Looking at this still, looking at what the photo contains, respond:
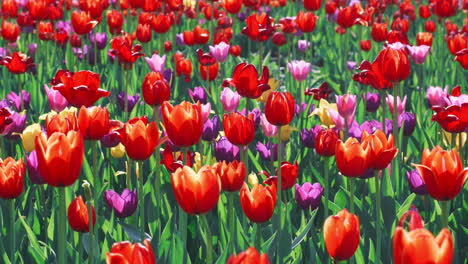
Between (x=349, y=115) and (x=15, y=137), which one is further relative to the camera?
(x=15, y=137)

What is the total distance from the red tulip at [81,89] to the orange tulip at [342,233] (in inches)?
51.2

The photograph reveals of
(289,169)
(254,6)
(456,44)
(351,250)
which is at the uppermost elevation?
(351,250)

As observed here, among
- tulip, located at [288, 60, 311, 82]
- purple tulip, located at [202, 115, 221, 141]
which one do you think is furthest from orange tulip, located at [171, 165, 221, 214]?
tulip, located at [288, 60, 311, 82]

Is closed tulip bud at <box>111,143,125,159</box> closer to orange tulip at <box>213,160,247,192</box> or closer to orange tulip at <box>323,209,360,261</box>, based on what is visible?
orange tulip at <box>213,160,247,192</box>

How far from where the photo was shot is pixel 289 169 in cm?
257

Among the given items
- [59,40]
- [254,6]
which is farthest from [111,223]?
[254,6]

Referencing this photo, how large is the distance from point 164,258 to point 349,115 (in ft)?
4.11

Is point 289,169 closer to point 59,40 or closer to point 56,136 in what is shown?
point 56,136

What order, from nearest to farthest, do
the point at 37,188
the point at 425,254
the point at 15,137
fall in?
the point at 425,254 < the point at 37,188 < the point at 15,137

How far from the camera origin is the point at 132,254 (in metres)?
1.33

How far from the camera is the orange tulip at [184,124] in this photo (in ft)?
6.73

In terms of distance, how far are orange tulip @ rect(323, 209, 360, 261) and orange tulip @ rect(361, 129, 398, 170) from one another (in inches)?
21.7

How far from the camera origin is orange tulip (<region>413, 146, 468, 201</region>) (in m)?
1.80

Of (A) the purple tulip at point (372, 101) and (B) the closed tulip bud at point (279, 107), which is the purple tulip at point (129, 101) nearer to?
(A) the purple tulip at point (372, 101)
